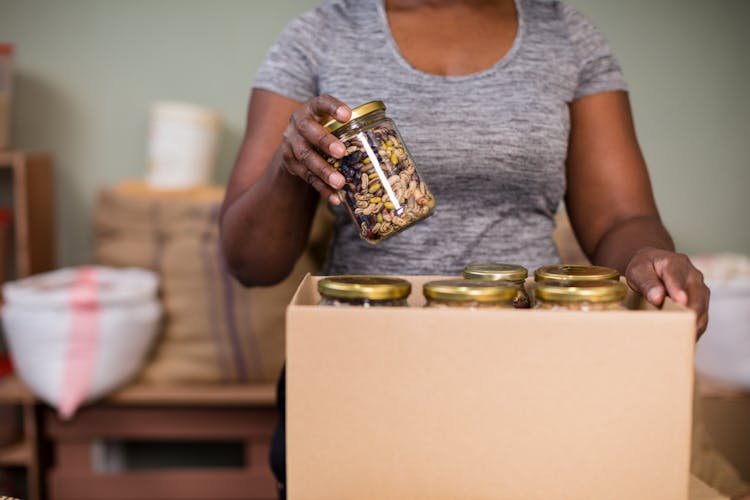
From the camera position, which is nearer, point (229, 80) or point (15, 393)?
point (15, 393)

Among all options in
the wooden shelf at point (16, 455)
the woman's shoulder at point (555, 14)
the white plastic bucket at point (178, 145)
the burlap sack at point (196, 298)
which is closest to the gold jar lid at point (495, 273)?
the woman's shoulder at point (555, 14)

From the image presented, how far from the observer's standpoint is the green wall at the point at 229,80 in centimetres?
239

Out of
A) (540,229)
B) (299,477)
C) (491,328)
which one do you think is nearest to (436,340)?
(491,328)

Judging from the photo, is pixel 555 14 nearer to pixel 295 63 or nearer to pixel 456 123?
pixel 456 123

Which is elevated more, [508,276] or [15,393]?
[508,276]

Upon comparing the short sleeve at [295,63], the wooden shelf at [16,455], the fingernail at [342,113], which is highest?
the short sleeve at [295,63]

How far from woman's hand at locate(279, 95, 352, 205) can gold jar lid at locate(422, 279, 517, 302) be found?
17cm

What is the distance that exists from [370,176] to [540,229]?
406 mm

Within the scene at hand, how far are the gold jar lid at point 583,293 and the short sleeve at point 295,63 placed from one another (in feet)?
1.71

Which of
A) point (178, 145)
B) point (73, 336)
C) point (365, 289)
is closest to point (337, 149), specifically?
point (365, 289)

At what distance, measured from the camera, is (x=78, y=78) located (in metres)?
2.44

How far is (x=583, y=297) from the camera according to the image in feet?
2.24

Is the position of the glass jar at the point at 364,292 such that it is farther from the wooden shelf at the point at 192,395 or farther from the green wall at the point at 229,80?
the green wall at the point at 229,80

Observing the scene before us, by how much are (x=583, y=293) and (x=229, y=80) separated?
1.91 metres
